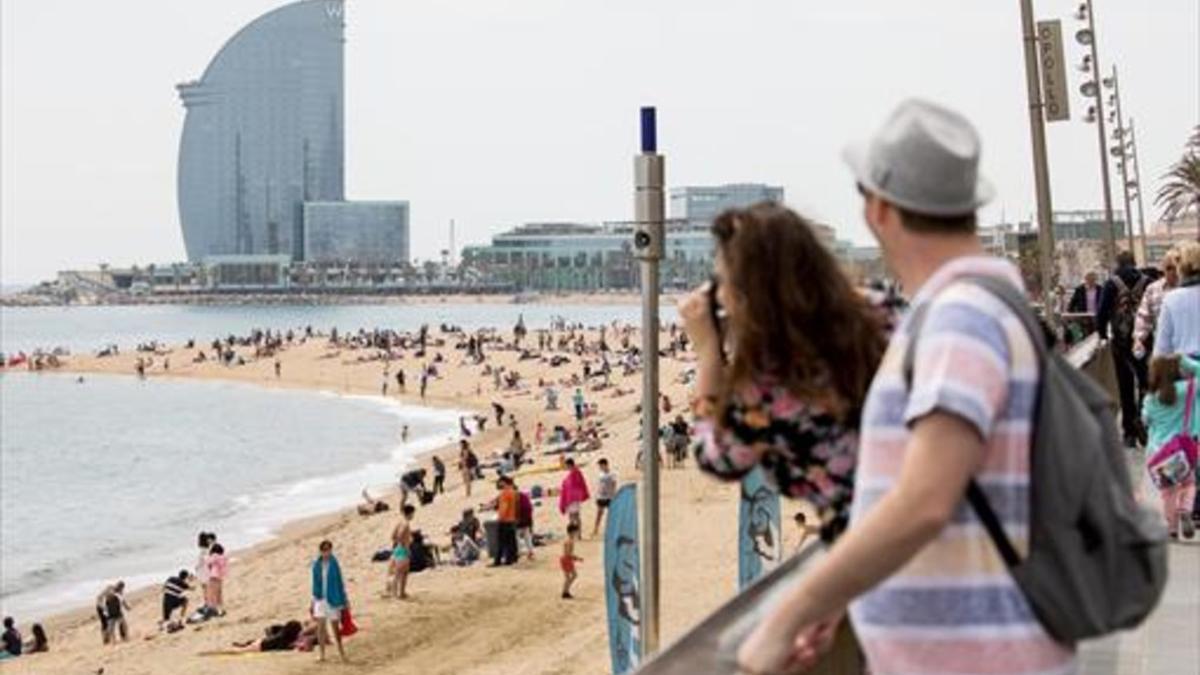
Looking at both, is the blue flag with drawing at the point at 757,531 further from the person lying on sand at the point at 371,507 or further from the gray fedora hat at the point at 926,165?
the person lying on sand at the point at 371,507

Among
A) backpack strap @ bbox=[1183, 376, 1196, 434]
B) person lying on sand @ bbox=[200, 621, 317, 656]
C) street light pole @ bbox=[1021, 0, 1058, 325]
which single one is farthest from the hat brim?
person lying on sand @ bbox=[200, 621, 317, 656]

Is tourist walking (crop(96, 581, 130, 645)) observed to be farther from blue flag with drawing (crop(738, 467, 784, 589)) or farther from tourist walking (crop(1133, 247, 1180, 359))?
tourist walking (crop(1133, 247, 1180, 359))

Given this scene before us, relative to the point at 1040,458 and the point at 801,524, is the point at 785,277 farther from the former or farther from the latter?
the point at 801,524

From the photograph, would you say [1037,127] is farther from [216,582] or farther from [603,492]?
[216,582]

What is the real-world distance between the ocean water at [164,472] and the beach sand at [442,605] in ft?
8.30

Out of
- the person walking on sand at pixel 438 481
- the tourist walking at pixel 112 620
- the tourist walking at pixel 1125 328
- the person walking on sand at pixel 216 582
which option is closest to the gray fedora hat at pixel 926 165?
the tourist walking at pixel 1125 328

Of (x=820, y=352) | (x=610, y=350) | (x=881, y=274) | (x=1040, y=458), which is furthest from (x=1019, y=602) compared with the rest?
(x=610, y=350)

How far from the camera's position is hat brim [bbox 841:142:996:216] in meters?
1.99

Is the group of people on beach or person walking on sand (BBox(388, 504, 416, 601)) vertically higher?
person walking on sand (BBox(388, 504, 416, 601))

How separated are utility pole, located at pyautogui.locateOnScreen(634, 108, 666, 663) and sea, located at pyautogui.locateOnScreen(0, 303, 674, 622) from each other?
910 inches

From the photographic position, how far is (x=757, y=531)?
768cm

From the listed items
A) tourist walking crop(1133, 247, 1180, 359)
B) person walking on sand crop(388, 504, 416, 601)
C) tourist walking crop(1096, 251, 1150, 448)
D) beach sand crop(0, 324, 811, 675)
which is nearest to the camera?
tourist walking crop(1133, 247, 1180, 359)

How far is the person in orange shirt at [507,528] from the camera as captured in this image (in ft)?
71.5

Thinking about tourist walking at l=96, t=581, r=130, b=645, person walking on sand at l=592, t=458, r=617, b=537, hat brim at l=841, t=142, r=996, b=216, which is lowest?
tourist walking at l=96, t=581, r=130, b=645
